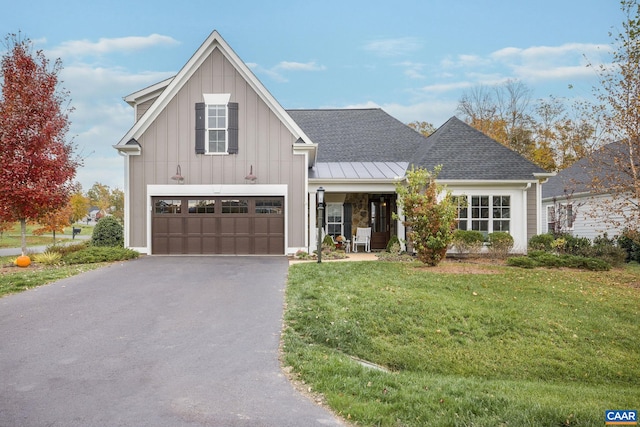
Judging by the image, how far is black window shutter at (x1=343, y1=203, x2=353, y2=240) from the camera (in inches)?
766

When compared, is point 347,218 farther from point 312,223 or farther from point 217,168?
point 217,168

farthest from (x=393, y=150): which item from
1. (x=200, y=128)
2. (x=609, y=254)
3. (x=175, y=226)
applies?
(x=175, y=226)

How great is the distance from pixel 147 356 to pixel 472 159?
1418 cm

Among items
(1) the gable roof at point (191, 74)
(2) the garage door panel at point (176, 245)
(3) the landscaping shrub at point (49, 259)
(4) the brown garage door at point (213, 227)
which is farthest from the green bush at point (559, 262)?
(3) the landscaping shrub at point (49, 259)

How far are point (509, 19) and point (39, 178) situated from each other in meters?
17.9

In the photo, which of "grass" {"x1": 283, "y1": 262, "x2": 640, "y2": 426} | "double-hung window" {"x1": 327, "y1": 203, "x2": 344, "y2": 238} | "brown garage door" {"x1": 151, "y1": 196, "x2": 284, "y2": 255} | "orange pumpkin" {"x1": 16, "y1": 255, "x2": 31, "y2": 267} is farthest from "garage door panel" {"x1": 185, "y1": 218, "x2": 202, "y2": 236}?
"double-hung window" {"x1": 327, "y1": 203, "x2": 344, "y2": 238}

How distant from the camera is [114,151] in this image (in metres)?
16.0

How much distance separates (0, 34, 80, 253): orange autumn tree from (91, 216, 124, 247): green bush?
154 centimetres

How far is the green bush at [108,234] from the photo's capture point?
1564 centimetres

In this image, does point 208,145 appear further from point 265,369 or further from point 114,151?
point 265,369

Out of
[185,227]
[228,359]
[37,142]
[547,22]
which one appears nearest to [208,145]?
[185,227]

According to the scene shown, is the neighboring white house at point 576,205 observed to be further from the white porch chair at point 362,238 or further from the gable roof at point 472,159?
the white porch chair at point 362,238

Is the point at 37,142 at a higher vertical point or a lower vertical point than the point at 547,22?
lower

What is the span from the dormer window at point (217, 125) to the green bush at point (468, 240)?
8.42m
